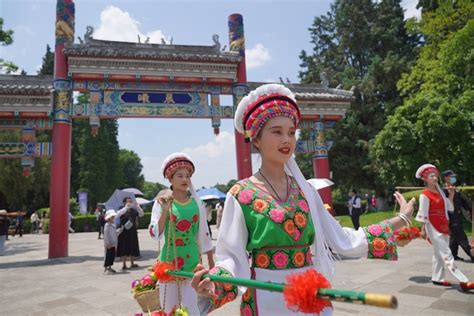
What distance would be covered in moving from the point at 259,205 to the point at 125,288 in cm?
562

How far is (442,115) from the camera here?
1158cm

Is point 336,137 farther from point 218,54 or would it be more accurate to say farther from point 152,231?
A: point 152,231

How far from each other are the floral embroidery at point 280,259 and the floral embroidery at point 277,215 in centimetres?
18

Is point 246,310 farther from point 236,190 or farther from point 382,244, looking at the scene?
point 382,244

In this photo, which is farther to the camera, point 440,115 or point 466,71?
point 466,71

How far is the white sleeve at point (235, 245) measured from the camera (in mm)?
1987

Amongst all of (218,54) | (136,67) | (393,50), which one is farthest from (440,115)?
(393,50)

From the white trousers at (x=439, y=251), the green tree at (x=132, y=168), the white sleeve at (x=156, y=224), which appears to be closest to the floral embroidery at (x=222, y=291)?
the white sleeve at (x=156, y=224)

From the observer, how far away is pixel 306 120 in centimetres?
1356

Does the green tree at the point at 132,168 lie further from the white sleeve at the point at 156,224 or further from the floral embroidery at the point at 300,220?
the floral embroidery at the point at 300,220

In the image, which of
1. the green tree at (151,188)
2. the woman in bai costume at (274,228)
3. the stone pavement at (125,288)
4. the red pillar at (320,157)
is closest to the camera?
the woman in bai costume at (274,228)

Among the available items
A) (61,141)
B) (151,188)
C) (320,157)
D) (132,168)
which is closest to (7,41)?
(61,141)

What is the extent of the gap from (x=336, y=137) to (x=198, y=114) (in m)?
14.4

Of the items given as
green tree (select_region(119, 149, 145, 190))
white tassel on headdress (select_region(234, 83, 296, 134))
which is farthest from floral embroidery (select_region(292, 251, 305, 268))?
green tree (select_region(119, 149, 145, 190))
